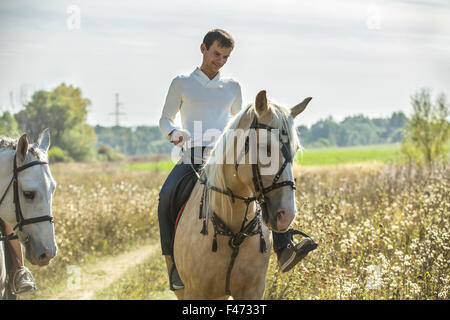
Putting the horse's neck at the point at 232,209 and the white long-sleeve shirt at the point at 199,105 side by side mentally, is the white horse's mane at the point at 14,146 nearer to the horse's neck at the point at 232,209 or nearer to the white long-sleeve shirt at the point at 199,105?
the white long-sleeve shirt at the point at 199,105

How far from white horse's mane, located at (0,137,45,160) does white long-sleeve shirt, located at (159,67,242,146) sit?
1.29 m

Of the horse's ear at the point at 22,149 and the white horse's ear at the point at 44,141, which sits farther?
the white horse's ear at the point at 44,141

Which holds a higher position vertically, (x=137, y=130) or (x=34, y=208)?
(x=34, y=208)

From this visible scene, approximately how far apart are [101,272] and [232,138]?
26.7 ft

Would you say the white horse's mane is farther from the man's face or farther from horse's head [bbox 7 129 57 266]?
the man's face

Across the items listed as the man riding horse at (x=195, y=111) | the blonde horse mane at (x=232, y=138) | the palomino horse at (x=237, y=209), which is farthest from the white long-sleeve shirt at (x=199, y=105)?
the blonde horse mane at (x=232, y=138)

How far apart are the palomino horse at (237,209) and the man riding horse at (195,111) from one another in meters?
0.29

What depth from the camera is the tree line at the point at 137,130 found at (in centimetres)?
2516

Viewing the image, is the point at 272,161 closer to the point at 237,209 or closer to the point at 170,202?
the point at 237,209

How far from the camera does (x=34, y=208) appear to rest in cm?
491

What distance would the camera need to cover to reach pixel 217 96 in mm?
5230

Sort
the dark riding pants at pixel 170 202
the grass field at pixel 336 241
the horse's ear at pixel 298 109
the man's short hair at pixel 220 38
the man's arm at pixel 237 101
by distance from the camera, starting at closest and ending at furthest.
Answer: the horse's ear at pixel 298 109 < the man's short hair at pixel 220 38 < the dark riding pants at pixel 170 202 < the man's arm at pixel 237 101 < the grass field at pixel 336 241

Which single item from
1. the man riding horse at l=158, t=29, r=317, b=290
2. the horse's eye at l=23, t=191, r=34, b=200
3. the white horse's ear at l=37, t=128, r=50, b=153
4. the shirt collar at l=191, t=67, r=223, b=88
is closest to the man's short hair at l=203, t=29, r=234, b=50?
the man riding horse at l=158, t=29, r=317, b=290

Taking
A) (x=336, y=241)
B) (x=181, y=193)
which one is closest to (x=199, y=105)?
(x=181, y=193)
